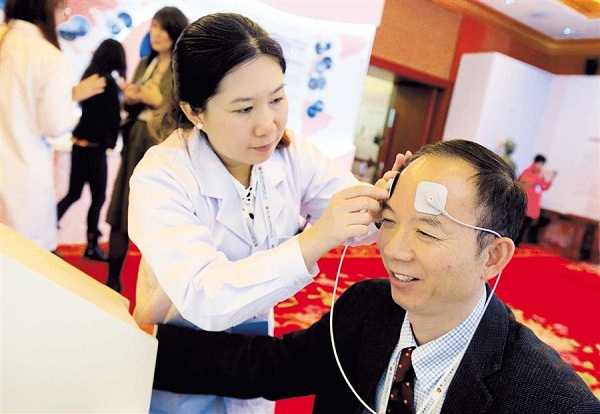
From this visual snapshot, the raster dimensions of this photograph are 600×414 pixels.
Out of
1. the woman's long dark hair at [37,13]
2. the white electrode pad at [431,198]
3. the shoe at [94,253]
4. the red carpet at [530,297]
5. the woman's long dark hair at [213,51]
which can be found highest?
the woman's long dark hair at [37,13]

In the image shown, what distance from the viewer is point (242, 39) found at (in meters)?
1.06

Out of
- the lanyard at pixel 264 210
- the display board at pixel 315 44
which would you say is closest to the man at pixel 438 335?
the lanyard at pixel 264 210

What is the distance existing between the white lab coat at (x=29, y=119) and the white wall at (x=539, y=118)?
499 cm

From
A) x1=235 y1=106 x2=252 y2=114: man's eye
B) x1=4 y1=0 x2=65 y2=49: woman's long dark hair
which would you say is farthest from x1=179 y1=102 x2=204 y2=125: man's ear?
x1=4 y1=0 x2=65 y2=49: woman's long dark hair

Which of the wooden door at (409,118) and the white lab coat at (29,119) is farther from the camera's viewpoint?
the wooden door at (409,118)

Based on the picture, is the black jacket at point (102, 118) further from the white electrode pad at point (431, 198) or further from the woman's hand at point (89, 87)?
the white electrode pad at point (431, 198)

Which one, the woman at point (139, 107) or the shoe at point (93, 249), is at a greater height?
the woman at point (139, 107)

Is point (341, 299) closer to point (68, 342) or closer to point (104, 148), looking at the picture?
point (68, 342)

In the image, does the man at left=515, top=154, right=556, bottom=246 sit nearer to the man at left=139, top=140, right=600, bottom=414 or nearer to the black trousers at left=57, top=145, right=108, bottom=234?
the black trousers at left=57, top=145, right=108, bottom=234

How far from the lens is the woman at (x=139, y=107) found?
2955mm

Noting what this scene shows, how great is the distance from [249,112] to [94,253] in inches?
111

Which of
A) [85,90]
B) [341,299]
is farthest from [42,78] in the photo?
[341,299]

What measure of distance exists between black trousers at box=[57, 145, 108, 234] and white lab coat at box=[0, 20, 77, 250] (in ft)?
1.26

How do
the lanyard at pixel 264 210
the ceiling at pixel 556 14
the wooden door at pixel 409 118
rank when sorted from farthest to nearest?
the wooden door at pixel 409 118, the ceiling at pixel 556 14, the lanyard at pixel 264 210
